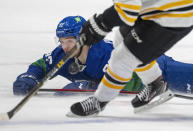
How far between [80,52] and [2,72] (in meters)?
0.71

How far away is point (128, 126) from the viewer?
2094mm

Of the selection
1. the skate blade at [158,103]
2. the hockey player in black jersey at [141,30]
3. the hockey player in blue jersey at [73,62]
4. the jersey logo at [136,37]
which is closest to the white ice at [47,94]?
the skate blade at [158,103]

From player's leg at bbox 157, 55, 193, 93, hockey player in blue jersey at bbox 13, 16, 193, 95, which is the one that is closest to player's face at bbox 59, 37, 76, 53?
hockey player in blue jersey at bbox 13, 16, 193, 95

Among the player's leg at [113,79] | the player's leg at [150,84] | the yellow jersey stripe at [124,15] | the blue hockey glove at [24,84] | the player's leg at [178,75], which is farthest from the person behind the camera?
the player's leg at [178,75]

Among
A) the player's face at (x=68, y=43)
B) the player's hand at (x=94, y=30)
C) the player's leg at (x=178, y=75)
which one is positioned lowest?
the player's leg at (x=178, y=75)

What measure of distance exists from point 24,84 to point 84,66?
421 mm

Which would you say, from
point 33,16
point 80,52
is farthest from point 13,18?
point 80,52

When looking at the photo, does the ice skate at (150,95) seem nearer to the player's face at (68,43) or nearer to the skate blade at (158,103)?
the skate blade at (158,103)

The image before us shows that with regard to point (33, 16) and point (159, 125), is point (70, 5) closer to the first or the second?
point (33, 16)

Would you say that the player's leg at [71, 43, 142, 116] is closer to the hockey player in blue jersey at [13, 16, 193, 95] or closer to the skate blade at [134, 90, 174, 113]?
the skate blade at [134, 90, 174, 113]

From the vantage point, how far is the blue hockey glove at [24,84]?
9.76 ft

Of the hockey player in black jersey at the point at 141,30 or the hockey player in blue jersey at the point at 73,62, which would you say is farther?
the hockey player in blue jersey at the point at 73,62

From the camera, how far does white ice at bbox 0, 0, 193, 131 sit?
2.11 metres

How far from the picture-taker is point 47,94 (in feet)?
9.86
